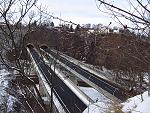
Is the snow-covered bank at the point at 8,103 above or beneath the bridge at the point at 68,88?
beneath

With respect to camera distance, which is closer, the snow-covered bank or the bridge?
the bridge

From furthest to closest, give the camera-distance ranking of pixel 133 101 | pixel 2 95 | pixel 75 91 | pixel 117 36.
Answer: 1. pixel 2 95
2. pixel 75 91
3. pixel 133 101
4. pixel 117 36

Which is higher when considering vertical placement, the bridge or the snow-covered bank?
the bridge

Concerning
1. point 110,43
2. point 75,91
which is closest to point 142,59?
point 110,43

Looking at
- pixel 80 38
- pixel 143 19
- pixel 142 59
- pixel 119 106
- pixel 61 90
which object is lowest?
pixel 61 90

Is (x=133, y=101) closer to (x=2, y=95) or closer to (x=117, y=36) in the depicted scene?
→ (x=117, y=36)

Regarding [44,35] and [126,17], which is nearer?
[126,17]

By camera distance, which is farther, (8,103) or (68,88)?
(8,103)

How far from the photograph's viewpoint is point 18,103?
1655 centimetres

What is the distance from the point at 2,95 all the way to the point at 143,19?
59.5 ft

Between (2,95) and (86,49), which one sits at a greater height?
(86,49)

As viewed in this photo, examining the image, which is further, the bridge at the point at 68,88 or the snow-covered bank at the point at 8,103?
the snow-covered bank at the point at 8,103

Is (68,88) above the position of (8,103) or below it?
above

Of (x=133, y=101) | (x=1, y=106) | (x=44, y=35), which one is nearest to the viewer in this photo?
(x=133, y=101)
